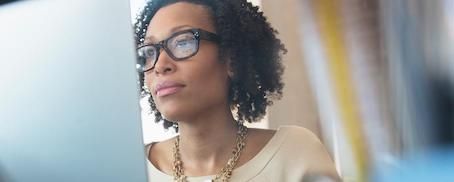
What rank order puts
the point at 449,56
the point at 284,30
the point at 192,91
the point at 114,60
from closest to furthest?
1. the point at 449,56
2. the point at 284,30
3. the point at 192,91
4. the point at 114,60

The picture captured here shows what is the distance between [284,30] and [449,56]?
238 mm

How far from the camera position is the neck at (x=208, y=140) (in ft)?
3.10

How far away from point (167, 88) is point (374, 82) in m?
0.37

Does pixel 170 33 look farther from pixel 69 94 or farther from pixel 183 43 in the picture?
pixel 69 94

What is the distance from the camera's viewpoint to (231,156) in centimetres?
94

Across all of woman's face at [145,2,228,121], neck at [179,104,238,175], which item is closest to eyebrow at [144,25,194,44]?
woman's face at [145,2,228,121]

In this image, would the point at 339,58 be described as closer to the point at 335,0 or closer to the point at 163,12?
the point at 335,0

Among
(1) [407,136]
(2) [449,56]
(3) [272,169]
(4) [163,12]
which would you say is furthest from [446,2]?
(4) [163,12]

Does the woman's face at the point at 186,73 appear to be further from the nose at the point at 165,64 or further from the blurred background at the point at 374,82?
the blurred background at the point at 374,82

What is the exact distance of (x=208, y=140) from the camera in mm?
971

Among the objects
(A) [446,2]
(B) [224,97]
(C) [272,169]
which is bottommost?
(C) [272,169]

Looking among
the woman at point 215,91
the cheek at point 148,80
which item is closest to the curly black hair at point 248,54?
the woman at point 215,91

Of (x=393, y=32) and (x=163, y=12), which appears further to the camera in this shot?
(x=163, y=12)

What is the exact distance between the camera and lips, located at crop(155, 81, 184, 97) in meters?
0.99
